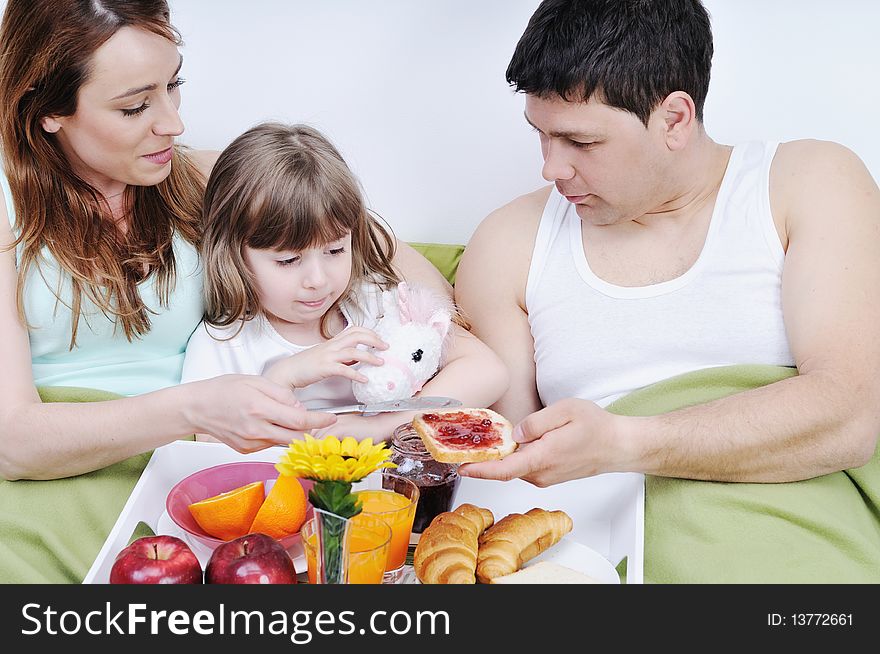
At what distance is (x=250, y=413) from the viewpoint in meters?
1.54

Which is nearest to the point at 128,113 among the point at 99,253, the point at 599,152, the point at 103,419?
the point at 99,253

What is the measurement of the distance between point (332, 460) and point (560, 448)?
0.49 metres

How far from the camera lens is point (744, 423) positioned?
5.62 ft

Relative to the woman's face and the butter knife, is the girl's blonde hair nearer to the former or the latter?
the woman's face

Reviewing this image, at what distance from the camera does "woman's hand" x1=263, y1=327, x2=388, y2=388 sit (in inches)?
69.2

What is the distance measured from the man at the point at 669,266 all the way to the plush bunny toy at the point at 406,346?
0.80 ft

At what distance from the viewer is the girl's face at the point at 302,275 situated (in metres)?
1.87

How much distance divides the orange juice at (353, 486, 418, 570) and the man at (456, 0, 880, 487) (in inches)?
11.8

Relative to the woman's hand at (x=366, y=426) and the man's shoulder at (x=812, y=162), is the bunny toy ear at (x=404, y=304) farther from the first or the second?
the man's shoulder at (x=812, y=162)

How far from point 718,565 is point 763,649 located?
0.65ft

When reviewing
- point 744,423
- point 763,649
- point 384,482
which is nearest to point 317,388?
point 384,482

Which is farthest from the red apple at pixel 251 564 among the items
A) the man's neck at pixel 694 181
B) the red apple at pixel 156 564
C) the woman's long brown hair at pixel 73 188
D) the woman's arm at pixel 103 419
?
the man's neck at pixel 694 181

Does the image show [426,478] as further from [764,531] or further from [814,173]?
[814,173]

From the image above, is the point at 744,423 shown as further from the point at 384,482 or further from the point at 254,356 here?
the point at 254,356
